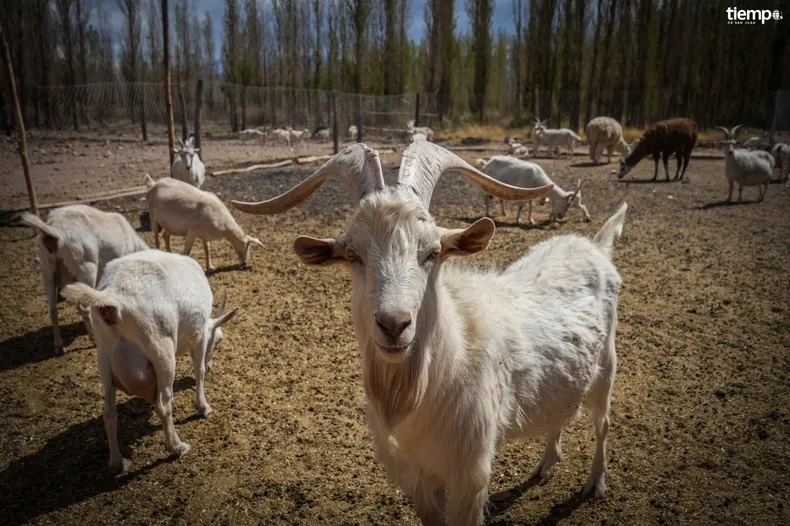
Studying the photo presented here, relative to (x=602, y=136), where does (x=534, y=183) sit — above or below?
below

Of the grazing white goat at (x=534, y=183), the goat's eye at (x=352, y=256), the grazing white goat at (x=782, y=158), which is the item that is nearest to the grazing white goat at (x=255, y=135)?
the grazing white goat at (x=534, y=183)

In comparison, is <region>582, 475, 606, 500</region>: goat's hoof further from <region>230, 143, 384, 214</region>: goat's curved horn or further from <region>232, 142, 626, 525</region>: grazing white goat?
<region>230, 143, 384, 214</region>: goat's curved horn

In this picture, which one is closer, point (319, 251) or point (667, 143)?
point (319, 251)

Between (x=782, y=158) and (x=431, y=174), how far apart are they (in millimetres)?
18405

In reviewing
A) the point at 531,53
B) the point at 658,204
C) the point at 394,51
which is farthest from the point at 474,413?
the point at 394,51

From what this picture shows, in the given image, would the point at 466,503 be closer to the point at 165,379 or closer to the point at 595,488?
the point at 595,488

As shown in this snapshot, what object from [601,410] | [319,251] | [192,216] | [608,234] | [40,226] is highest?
[319,251]

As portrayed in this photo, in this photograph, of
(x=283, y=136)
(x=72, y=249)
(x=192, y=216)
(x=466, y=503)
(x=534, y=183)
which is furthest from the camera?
(x=283, y=136)

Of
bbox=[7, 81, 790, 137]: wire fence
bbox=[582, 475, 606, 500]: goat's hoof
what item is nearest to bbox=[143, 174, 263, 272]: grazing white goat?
bbox=[582, 475, 606, 500]: goat's hoof

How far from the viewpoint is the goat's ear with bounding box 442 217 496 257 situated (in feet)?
7.30

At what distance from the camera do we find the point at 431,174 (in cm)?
261

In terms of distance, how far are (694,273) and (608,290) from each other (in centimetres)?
534

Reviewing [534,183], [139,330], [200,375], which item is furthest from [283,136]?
[139,330]

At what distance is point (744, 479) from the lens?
3461 mm
